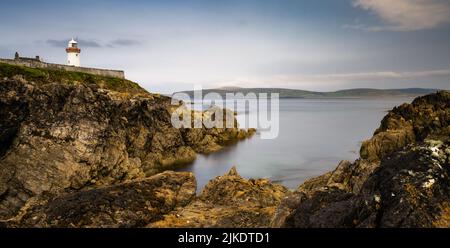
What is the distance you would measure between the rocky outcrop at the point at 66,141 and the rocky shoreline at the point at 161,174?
11 centimetres

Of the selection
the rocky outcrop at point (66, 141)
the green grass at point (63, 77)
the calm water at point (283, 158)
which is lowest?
the calm water at point (283, 158)

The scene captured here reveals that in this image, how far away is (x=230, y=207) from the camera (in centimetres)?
1482

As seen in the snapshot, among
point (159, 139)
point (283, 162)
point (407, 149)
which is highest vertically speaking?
point (407, 149)

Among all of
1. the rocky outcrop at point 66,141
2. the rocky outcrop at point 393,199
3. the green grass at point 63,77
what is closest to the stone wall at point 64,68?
the green grass at point 63,77

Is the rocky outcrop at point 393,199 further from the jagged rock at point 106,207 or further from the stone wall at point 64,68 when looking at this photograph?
→ the stone wall at point 64,68

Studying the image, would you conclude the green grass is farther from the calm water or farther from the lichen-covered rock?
the lichen-covered rock

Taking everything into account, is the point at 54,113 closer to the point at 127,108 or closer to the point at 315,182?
the point at 127,108

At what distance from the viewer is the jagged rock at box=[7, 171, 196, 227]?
12.1 m

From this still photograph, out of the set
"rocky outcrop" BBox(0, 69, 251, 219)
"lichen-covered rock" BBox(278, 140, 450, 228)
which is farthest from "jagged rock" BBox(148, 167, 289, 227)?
"rocky outcrop" BBox(0, 69, 251, 219)

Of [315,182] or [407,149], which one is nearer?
[407,149]

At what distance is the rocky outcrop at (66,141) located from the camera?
35.5 meters
